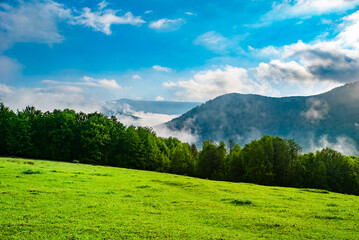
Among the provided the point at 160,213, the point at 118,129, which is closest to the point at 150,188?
the point at 160,213

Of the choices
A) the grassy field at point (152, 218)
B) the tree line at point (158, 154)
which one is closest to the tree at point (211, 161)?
the tree line at point (158, 154)

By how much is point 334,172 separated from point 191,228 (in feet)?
200

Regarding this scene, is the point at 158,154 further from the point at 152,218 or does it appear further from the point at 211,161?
the point at 152,218

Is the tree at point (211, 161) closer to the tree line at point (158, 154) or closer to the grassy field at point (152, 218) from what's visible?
the tree line at point (158, 154)

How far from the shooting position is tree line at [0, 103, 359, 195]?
187 ft

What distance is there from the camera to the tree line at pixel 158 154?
5706 centimetres

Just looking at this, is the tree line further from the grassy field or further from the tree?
the grassy field

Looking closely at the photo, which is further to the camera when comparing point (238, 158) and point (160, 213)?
point (238, 158)

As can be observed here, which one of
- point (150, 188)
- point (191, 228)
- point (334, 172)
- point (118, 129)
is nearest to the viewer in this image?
point (191, 228)

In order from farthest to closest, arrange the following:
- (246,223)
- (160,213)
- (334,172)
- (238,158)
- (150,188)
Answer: (238,158) → (334,172) → (150,188) → (160,213) → (246,223)

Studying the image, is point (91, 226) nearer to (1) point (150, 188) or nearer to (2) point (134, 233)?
(2) point (134, 233)

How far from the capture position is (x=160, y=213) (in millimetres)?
14141

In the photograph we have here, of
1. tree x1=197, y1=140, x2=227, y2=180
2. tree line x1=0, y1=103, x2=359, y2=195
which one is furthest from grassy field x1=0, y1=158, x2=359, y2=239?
tree x1=197, y1=140, x2=227, y2=180

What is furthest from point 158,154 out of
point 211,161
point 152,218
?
point 152,218
